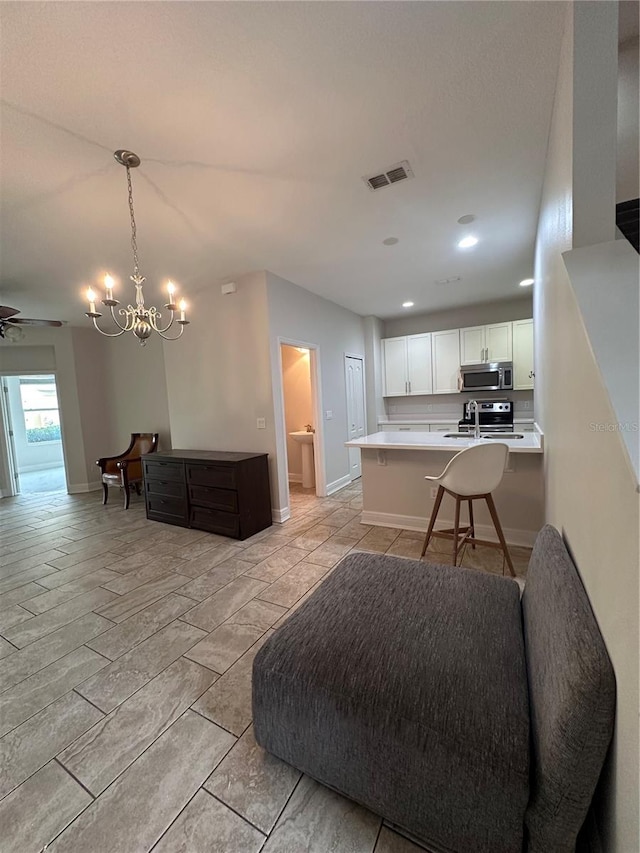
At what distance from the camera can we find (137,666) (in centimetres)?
181

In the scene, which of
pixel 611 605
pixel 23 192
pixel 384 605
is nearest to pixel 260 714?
pixel 384 605

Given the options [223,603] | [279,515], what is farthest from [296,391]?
[223,603]

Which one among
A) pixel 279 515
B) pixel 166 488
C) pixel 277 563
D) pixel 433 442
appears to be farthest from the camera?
pixel 166 488

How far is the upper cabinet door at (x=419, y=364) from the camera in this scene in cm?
586

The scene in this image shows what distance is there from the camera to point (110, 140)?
1797 millimetres

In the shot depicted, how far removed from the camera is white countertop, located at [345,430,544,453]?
2820 mm

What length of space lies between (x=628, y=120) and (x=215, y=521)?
4.09 metres

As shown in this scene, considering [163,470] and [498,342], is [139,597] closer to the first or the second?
[163,470]

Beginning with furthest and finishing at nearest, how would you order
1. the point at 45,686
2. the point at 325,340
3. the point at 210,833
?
the point at 325,340 → the point at 45,686 → the point at 210,833

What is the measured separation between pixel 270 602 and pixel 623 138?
315cm

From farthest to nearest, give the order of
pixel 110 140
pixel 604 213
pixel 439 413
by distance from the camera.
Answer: pixel 439 413, pixel 110 140, pixel 604 213

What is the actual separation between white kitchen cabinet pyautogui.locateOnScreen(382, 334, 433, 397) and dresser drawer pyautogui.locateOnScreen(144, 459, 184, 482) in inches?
156

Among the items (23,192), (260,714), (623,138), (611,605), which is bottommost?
(260,714)

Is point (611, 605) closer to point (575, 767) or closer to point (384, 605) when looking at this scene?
point (575, 767)
